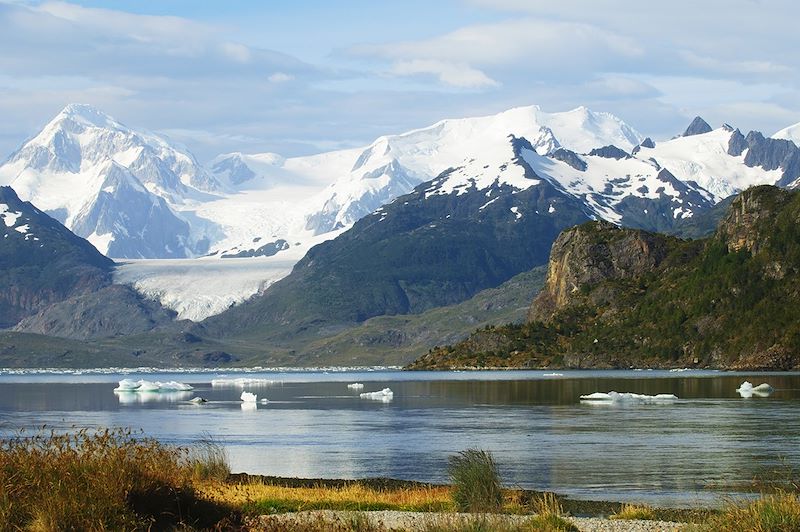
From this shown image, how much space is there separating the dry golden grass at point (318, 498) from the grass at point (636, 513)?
5744 millimetres

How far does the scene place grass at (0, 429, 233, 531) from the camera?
33.0 metres

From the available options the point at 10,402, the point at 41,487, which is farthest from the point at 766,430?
the point at 10,402

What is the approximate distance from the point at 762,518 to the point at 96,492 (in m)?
16.7

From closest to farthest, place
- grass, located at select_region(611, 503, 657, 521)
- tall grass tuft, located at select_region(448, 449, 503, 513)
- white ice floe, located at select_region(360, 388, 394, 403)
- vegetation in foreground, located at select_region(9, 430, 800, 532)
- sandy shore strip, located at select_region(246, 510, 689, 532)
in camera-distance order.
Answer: vegetation in foreground, located at select_region(9, 430, 800, 532) → sandy shore strip, located at select_region(246, 510, 689, 532) → grass, located at select_region(611, 503, 657, 521) → tall grass tuft, located at select_region(448, 449, 503, 513) → white ice floe, located at select_region(360, 388, 394, 403)

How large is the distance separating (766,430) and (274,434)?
34945 millimetres

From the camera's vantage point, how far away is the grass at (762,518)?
106 ft

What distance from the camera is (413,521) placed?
38.3 metres

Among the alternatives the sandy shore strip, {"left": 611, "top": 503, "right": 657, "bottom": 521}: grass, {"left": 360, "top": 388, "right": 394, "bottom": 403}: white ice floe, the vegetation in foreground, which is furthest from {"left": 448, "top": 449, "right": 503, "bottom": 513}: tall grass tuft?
{"left": 360, "top": 388, "right": 394, "bottom": 403}: white ice floe

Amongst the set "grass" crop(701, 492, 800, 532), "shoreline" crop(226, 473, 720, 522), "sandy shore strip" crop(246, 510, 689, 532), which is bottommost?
Result: "shoreline" crop(226, 473, 720, 522)

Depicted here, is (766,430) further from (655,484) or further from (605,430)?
(655,484)

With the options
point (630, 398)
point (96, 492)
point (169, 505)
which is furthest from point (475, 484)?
point (630, 398)

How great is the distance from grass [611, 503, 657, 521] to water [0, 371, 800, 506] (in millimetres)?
3935

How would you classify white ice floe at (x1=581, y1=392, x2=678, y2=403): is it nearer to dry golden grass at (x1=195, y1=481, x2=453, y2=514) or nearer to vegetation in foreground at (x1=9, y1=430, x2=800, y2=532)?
dry golden grass at (x1=195, y1=481, x2=453, y2=514)

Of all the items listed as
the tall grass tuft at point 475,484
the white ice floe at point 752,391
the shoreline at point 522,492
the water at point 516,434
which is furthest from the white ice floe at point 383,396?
the tall grass tuft at point 475,484
